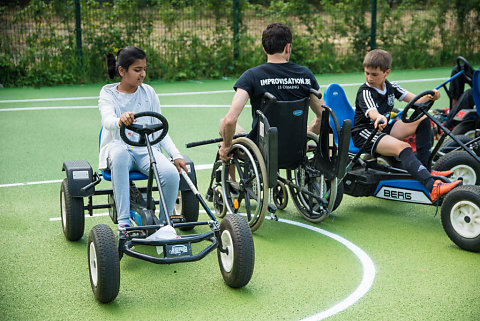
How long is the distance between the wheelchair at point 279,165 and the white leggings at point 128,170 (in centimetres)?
50

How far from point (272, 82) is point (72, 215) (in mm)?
1712

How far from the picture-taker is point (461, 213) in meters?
4.46

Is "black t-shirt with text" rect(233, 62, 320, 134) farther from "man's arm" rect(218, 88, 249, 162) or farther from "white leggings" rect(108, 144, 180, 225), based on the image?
"white leggings" rect(108, 144, 180, 225)

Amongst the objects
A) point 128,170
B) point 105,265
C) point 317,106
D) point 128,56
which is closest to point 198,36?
point 317,106

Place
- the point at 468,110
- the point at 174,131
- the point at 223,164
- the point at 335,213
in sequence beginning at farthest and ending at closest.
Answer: the point at 174,131 < the point at 468,110 < the point at 335,213 < the point at 223,164

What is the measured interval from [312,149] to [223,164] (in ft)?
2.44

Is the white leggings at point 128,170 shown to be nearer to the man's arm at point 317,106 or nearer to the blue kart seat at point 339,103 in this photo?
Answer: the man's arm at point 317,106

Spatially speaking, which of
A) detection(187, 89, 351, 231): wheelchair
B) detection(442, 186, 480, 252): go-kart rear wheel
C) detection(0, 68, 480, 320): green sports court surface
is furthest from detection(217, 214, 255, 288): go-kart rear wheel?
detection(442, 186, 480, 252): go-kart rear wheel

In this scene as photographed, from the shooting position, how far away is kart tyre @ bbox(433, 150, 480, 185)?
534 cm

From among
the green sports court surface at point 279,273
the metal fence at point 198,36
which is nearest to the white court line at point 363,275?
the green sports court surface at point 279,273

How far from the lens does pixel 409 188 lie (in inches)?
197

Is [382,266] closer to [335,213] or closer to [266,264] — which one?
[266,264]

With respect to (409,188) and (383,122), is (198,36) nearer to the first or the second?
(383,122)

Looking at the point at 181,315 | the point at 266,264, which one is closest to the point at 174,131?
the point at 266,264
